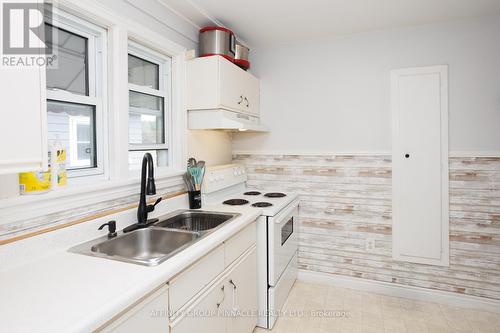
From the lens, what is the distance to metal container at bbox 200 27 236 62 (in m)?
2.33

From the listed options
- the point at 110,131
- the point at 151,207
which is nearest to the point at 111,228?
the point at 151,207

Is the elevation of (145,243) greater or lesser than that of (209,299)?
greater

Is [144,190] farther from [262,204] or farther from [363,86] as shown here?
[363,86]

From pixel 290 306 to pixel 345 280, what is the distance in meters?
0.64

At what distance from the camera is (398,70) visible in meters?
2.56

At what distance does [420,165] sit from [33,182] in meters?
2.69

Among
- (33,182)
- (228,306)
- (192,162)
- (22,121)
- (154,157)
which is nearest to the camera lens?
(22,121)

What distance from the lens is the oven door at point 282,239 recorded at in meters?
2.16

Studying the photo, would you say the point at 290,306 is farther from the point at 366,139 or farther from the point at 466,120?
the point at 466,120

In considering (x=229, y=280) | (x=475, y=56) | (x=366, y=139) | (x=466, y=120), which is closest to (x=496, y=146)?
(x=466, y=120)

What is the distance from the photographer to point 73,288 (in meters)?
1.03

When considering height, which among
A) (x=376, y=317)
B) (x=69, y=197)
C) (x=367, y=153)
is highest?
(x=367, y=153)

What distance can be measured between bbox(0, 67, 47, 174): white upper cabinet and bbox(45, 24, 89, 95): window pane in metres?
0.58

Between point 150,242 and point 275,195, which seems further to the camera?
point 275,195
